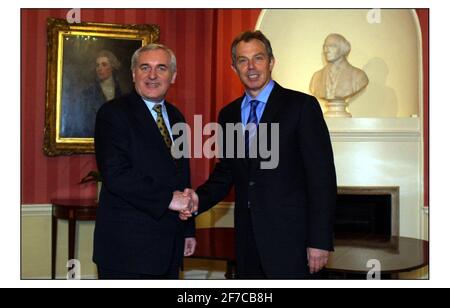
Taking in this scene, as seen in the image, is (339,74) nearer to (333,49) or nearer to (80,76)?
(333,49)

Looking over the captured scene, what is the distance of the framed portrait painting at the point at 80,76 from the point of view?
4355 millimetres

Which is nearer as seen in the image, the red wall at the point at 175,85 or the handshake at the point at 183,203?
the handshake at the point at 183,203

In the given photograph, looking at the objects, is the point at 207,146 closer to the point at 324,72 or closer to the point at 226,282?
the point at 324,72

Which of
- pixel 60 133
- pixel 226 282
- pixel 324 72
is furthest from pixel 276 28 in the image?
pixel 226 282

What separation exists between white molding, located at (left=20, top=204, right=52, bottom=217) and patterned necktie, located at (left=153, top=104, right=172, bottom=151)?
Result: 7.62 ft

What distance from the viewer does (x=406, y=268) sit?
262cm

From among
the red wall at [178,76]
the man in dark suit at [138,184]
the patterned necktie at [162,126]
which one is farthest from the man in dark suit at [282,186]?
the red wall at [178,76]

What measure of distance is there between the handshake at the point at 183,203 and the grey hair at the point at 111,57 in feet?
7.69

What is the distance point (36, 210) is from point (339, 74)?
2.56m

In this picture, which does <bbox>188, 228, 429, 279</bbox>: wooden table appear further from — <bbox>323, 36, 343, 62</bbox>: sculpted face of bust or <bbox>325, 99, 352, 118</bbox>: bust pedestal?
<bbox>323, 36, 343, 62</bbox>: sculpted face of bust

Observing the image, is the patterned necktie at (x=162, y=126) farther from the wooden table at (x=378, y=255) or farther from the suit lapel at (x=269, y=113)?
the wooden table at (x=378, y=255)

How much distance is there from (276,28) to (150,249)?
2961 millimetres

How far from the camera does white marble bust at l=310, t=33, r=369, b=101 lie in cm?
433
